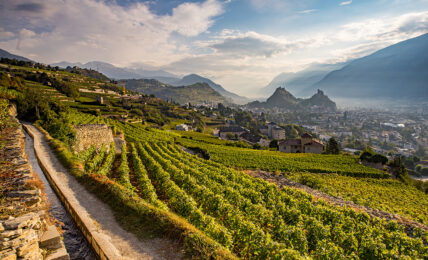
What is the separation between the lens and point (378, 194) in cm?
2531

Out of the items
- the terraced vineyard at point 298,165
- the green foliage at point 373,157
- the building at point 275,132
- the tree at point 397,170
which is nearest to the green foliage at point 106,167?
the terraced vineyard at point 298,165

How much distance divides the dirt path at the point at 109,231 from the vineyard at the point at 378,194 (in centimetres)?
1983

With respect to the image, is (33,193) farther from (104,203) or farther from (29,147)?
(29,147)

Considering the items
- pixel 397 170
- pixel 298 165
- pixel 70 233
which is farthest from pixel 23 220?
pixel 397 170

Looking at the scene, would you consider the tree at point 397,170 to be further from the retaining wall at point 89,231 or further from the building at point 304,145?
the retaining wall at point 89,231

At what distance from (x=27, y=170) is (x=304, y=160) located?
42.0m

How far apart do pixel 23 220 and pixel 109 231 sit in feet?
10.6

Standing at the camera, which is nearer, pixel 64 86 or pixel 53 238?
pixel 53 238

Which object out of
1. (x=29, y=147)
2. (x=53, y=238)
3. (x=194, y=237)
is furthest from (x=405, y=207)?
(x=29, y=147)

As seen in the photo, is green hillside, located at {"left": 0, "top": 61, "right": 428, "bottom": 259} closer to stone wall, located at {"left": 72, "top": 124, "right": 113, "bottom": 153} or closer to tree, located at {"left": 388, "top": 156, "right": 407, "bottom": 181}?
stone wall, located at {"left": 72, "top": 124, "right": 113, "bottom": 153}

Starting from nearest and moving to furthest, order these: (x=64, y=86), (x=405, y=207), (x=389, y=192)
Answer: (x=405, y=207) → (x=389, y=192) → (x=64, y=86)

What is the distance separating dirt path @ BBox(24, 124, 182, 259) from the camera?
680 cm

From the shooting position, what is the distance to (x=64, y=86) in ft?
260

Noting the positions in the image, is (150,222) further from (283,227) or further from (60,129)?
(60,129)
